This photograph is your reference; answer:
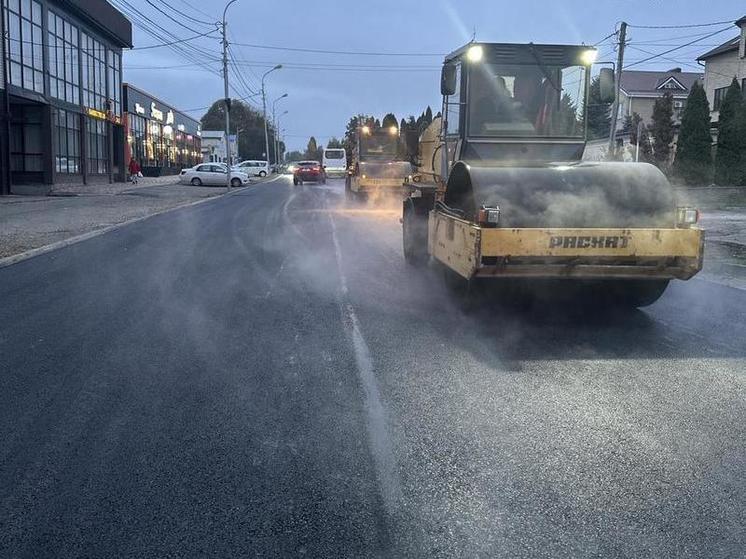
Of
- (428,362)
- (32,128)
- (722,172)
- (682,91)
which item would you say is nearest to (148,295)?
(428,362)

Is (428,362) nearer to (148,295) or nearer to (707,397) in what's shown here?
(707,397)

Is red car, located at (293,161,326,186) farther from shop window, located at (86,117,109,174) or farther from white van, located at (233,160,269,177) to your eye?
white van, located at (233,160,269,177)

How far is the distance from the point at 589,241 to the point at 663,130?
42490 millimetres

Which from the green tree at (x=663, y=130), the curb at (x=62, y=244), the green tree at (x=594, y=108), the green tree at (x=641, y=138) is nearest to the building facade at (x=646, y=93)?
the green tree at (x=641, y=138)

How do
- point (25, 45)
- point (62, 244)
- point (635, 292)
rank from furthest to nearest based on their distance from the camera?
point (25, 45), point (62, 244), point (635, 292)

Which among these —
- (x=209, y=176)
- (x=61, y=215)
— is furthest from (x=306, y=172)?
(x=61, y=215)

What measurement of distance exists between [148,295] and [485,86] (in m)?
4.93

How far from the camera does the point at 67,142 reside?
36406 millimetres

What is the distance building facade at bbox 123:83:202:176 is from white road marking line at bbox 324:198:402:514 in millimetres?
44625

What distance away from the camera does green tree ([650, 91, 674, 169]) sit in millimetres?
45125

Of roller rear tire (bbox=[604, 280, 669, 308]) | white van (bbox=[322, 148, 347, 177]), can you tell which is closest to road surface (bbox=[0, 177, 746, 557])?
roller rear tire (bbox=[604, 280, 669, 308])

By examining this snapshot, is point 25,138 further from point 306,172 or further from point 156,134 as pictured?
point 156,134

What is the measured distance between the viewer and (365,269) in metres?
11.3

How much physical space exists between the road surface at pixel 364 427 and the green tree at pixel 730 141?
3096cm
